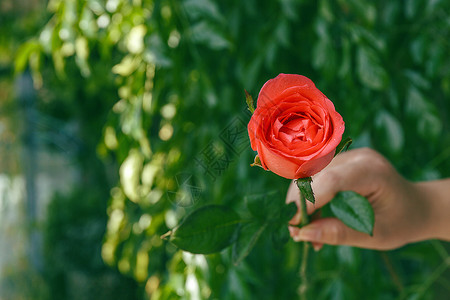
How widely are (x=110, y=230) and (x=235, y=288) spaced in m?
0.38

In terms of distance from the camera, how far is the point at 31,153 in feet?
5.99

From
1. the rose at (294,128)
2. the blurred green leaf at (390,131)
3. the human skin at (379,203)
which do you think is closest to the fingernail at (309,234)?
the human skin at (379,203)

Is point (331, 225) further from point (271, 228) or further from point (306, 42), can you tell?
point (306, 42)

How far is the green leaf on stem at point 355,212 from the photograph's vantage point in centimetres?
30

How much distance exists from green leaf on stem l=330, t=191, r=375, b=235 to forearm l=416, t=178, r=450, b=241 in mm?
149

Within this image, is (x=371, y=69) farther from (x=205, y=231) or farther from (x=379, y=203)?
(x=205, y=231)

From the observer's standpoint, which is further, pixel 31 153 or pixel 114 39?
pixel 31 153

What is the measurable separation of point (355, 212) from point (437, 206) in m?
0.18

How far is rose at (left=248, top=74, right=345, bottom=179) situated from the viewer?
0.67 ft

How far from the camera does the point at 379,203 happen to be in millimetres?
379

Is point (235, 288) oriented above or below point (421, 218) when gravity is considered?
below

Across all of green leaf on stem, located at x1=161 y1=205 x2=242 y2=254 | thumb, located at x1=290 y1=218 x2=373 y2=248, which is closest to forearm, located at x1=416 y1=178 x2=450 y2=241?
thumb, located at x1=290 y1=218 x2=373 y2=248

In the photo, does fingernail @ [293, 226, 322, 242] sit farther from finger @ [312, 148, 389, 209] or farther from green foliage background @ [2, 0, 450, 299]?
green foliage background @ [2, 0, 450, 299]

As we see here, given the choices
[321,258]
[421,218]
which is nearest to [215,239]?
[421,218]
